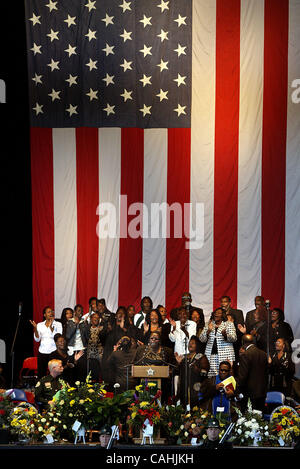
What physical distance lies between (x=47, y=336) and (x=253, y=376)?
3809mm

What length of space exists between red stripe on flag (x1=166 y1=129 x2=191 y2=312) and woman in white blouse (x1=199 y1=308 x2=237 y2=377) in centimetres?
238

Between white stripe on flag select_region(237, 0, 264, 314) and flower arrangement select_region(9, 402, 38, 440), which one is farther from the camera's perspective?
white stripe on flag select_region(237, 0, 264, 314)

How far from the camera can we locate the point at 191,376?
1266 centimetres

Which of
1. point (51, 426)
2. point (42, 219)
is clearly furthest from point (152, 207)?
point (51, 426)

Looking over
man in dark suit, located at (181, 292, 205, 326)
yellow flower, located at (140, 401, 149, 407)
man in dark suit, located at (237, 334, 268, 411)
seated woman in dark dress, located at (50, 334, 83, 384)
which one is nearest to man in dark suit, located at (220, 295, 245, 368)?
man in dark suit, located at (181, 292, 205, 326)

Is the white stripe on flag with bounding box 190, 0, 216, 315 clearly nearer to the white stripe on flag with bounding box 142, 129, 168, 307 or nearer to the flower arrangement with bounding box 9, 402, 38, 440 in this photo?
the white stripe on flag with bounding box 142, 129, 168, 307

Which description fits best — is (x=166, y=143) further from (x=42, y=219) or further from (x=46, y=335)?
(x=46, y=335)

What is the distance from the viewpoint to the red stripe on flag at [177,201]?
1595 cm

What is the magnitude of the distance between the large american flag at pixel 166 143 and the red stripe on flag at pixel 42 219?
24 millimetres

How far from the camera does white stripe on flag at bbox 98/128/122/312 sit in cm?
1609

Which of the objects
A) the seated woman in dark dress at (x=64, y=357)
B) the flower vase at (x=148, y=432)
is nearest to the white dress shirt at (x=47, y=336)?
the seated woman in dark dress at (x=64, y=357)
